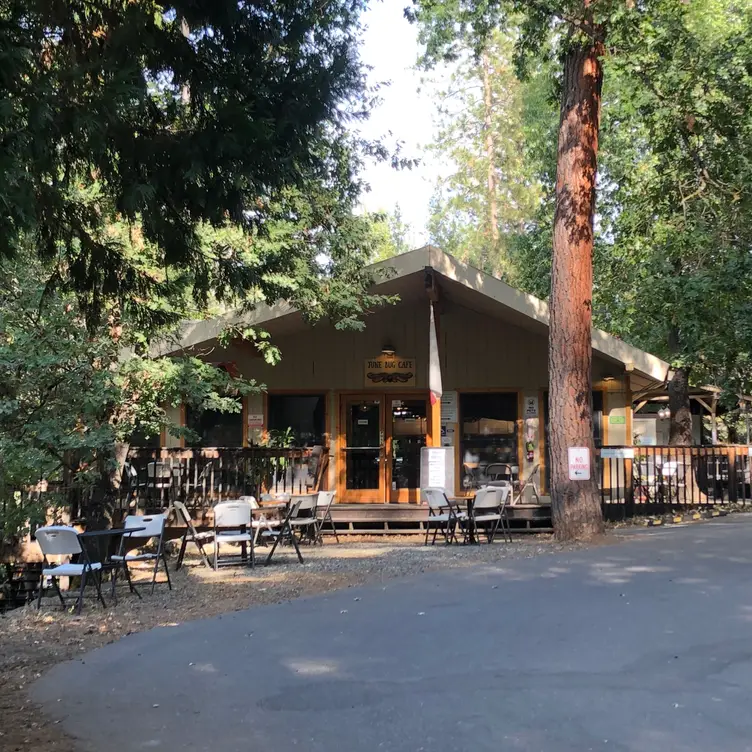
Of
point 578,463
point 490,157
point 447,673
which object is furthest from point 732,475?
point 490,157

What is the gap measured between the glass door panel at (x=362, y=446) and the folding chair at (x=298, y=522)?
257 cm

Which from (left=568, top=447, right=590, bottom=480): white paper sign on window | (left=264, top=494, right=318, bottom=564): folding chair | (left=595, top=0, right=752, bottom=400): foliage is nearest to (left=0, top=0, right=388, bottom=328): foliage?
(left=264, top=494, right=318, bottom=564): folding chair

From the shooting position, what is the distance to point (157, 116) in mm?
5879

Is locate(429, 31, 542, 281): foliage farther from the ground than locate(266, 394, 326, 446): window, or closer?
farther from the ground

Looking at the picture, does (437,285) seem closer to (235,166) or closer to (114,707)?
(235,166)

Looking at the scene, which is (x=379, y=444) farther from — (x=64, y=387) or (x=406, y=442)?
(x=64, y=387)

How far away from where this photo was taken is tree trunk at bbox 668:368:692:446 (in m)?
19.3

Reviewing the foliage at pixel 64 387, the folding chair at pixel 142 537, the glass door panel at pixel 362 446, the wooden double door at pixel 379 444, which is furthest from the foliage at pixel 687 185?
the folding chair at pixel 142 537

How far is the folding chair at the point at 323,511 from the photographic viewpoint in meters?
12.2

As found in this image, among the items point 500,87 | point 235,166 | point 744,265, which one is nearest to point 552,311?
point 744,265

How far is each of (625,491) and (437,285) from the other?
4.63 m

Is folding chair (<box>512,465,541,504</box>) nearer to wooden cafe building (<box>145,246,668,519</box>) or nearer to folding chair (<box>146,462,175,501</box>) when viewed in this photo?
wooden cafe building (<box>145,246,668,519</box>)

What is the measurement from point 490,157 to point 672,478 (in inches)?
921

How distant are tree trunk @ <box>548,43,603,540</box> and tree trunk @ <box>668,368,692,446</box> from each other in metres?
9.56
